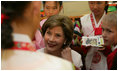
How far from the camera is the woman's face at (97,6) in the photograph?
31.5 inches

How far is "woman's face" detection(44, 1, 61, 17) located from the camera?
0.78 m

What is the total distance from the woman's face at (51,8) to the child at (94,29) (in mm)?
178

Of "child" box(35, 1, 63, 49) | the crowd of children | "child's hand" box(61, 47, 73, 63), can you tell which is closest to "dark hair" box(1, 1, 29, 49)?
the crowd of children

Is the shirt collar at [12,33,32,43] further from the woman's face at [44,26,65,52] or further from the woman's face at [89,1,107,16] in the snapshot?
the woman's face at [89,1,107,16]

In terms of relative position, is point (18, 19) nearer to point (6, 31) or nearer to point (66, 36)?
point (6, 31)

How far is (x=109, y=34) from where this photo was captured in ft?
2.45

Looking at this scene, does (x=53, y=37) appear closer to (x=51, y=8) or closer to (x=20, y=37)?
(x=51, y=8)

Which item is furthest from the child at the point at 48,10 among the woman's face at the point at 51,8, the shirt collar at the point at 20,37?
the shirt collar at the point at 20,37

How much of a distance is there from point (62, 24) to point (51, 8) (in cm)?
11

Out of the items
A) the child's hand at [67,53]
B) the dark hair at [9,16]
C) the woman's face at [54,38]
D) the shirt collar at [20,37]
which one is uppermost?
the dark hair at [9,16]

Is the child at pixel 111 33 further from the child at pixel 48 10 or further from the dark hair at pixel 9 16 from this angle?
the dark hair at pixel 9 16

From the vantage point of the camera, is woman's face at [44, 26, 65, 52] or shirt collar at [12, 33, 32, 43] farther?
woman's face at [44, 26, 65, 52]

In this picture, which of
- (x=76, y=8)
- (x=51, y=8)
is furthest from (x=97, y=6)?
(x=51, y=8)

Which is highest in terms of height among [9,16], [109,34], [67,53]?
[9,16]
